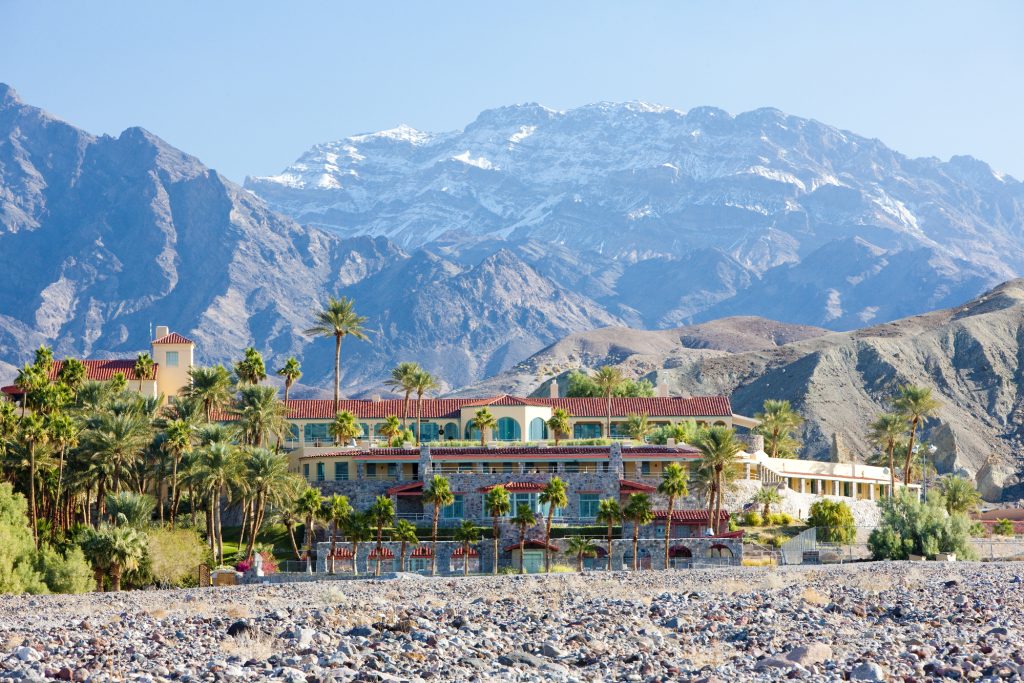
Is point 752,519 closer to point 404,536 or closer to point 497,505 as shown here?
point 497,505

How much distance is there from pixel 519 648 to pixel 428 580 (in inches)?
1201

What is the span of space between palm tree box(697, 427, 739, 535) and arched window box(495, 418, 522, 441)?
26061 mm

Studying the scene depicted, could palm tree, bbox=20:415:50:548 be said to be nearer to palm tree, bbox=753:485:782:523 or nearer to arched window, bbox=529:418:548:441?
palm tree, bbox=753:485:782:523

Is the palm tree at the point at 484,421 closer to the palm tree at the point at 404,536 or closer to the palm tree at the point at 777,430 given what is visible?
the palm tree at the point at 777,430

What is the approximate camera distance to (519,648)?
33.0 meters

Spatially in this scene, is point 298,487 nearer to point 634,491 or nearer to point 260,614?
point 634,491

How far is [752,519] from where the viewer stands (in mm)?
88062

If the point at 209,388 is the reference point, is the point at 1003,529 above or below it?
below

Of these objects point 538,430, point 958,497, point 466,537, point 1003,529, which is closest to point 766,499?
point 958,497

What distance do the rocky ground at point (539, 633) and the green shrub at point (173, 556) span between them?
1540 centimetres

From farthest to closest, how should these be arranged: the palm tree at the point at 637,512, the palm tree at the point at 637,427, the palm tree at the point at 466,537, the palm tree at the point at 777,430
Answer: the palm tree at the point at 637,427 < the palm tree at the point at 777,430 < the palm tree at the point at 637,512 < the palm tree at the point at 466,537

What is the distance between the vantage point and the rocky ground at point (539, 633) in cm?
2855

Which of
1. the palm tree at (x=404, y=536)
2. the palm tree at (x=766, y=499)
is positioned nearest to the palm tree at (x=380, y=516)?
the palm tree at (x=404, y=536)

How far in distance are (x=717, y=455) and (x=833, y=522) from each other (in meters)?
8.46
